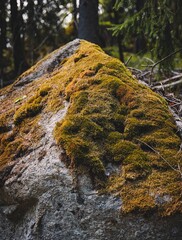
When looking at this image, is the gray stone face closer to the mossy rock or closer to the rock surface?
the mossy rock

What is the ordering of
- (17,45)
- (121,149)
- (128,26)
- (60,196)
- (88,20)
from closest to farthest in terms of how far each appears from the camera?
(60,196) < (121,149) < (128,26) < (88,20) < (17,45)

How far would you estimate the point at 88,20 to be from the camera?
273 inches

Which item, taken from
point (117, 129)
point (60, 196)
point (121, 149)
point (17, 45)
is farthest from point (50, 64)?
point (17, 45)

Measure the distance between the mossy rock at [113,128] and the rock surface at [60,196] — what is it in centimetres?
2

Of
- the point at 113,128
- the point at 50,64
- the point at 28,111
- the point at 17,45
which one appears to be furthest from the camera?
the point at 17,45

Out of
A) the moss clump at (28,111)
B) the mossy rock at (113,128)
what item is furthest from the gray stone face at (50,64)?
the moss clump at (28,111)

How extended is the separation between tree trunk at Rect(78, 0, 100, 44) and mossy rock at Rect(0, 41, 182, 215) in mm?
3225

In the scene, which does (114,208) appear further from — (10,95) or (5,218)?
(10,95)

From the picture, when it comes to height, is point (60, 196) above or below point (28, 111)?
below

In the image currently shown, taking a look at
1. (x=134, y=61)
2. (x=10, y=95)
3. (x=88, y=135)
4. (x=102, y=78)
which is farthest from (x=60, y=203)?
(x=134, y=61)

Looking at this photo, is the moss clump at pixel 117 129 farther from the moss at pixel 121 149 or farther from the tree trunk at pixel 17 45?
the tree trunk at pixel 17 45

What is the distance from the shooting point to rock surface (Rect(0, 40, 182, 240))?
244 cm

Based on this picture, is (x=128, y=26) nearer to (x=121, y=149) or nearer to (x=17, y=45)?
(x=121, y=149)

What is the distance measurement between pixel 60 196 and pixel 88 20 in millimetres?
5026
